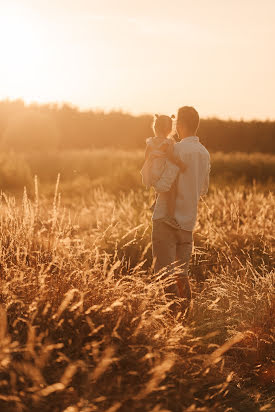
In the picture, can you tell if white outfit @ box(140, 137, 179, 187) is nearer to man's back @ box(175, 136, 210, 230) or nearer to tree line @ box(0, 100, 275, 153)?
man's back @ box(175, 136, 210, 230)

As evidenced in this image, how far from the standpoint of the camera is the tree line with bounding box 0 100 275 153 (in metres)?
45.2

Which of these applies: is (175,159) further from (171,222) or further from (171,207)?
(171,222)

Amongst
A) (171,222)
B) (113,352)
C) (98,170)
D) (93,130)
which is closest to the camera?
(113,352)

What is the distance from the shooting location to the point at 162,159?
523 centimetres

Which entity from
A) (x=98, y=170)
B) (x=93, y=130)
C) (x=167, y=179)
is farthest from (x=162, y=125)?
(x=93, y=130)

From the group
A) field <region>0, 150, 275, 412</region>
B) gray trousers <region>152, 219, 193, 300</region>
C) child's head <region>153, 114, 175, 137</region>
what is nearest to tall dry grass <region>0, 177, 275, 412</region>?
field <region>0, 150, 275, 412</region>

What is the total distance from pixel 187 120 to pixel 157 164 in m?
0.49

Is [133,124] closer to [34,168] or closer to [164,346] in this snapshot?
[34,168]

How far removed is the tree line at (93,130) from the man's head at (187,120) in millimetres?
36525

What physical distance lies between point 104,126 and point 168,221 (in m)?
53.0

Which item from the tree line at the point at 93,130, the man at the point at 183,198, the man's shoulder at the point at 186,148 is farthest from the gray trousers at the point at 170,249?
the tree line at the point at 93,130

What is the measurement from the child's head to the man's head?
0.11m

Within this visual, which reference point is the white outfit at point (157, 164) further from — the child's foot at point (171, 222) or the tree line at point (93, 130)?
the tree line at point (93, 130)

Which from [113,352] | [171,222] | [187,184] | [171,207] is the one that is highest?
[187,184]
